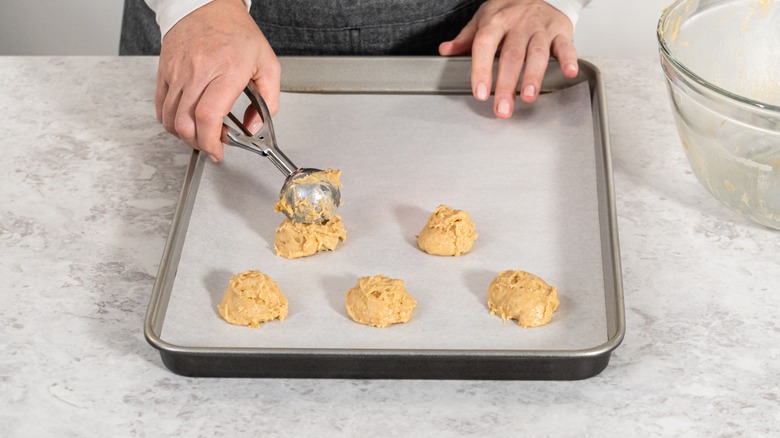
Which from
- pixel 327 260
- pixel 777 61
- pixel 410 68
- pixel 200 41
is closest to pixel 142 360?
pixel 327 260

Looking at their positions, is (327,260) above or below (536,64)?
below

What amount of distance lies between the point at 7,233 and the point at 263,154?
0.35m

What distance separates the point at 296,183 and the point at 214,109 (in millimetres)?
144

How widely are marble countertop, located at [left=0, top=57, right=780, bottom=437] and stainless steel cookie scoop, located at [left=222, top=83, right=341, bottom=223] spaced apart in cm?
15

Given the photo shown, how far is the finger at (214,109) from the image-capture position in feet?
3.76

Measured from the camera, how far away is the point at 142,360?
984 mm

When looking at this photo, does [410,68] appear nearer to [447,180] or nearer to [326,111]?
[326,111]

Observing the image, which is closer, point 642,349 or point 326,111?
point 642,349

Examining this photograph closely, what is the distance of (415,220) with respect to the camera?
1.17m

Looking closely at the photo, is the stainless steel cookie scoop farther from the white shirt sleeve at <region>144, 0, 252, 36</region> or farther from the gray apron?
the gray apron

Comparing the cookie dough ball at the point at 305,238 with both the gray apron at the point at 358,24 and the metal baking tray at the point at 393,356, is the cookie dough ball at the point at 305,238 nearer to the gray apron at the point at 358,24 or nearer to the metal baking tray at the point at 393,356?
the metal baking tray at the point at 393,356

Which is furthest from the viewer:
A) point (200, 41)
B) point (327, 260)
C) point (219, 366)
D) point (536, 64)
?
point (536, 64)

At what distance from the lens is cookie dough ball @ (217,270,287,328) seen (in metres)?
0.97

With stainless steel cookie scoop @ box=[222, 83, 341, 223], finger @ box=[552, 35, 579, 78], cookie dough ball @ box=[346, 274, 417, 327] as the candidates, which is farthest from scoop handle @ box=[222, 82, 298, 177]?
finger @ box=[552, 35, 579, 78]
